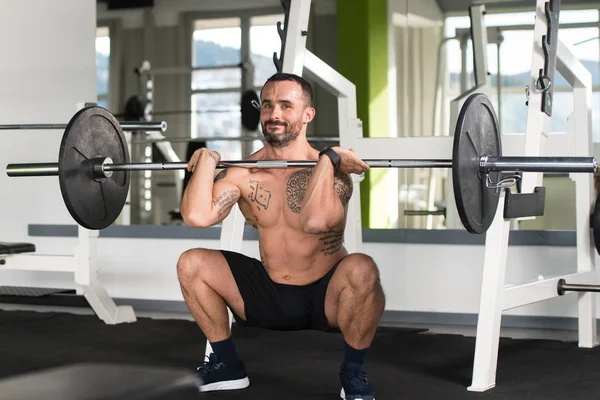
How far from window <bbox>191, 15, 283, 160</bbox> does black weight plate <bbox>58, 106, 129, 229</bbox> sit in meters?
6.39

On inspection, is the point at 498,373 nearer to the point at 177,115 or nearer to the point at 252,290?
the point at 252,290

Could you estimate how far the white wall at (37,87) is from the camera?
4566 millimetres

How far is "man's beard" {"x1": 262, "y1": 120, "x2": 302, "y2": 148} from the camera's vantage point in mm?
2396

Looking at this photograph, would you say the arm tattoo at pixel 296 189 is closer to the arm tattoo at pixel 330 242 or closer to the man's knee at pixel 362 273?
the arm tattoo at pixel 330 242

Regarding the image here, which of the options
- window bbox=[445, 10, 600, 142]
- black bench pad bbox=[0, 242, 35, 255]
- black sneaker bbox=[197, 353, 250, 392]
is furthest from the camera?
window bbox=[445, 10, 600, 142]

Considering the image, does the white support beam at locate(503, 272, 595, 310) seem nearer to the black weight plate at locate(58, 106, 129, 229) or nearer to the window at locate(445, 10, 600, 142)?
the black weight plate at locate(58, 106, 129, 229)

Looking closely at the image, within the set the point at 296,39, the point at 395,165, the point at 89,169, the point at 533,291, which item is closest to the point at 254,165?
the point at 395,165

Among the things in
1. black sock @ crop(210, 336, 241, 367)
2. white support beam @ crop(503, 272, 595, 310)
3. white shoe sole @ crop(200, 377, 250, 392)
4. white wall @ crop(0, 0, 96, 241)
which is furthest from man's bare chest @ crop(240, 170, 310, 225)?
white wall @ crop(0, 0, 96, 241)

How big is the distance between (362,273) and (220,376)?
1.84ft

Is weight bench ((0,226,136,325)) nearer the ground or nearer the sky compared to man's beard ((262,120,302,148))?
nearer the ground

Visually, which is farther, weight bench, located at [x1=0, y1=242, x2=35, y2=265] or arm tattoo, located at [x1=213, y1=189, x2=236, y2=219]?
weight bench, located at [x1=0, y1=242, x2=35, y2=265]

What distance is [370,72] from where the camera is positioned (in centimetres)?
741

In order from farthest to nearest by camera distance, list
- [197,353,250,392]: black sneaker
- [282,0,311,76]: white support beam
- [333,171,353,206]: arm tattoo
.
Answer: [282,0,311,76]: white support beam < [197,353,250,392]: black sneaker < [333,171,353,206]: arm tattoo

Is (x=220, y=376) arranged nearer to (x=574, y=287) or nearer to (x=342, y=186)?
(x=342, y=186)
